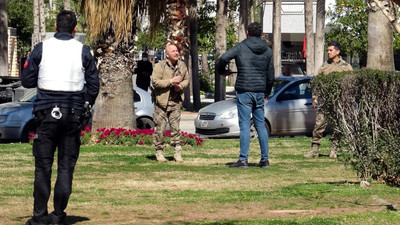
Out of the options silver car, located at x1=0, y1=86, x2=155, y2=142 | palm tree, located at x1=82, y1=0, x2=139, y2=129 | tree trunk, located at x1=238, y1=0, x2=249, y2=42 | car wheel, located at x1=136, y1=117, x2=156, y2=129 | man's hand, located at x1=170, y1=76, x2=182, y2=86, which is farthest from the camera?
tree trunk, located at x1=238, y1=0, x2=249, y2=42

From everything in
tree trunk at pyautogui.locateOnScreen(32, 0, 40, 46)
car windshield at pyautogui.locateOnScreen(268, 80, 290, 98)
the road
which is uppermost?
tree trunk at pyautogui.locateOnScreen(32, 0, 40, 46)

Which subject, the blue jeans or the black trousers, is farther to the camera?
the blue jeans

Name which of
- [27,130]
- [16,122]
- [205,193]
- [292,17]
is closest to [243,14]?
[292,17]

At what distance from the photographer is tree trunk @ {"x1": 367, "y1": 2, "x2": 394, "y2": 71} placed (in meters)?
16.4

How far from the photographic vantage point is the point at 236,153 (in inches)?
619

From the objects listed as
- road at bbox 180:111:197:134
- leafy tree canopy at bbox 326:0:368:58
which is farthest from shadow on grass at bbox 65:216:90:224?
leafy tree canopy at bbox 326:0:368:58

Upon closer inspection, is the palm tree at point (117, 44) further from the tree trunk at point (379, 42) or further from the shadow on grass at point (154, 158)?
the tree trunk at point (379, 42)

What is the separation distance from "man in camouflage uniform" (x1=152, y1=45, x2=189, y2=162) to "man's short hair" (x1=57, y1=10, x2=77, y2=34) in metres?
5.21

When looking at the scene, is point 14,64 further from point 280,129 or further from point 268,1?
point 280,129

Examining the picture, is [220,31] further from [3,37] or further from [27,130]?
[27,130]

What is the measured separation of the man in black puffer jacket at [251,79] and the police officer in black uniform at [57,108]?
505 centimetres

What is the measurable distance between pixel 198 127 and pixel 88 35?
4.34 m

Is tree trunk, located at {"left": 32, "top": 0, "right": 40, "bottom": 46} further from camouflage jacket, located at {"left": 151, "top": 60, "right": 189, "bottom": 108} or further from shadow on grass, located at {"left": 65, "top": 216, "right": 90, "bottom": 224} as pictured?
shadow on grass, located at {"left": 65, "top": 216, "right": 90, "bottom": 224}

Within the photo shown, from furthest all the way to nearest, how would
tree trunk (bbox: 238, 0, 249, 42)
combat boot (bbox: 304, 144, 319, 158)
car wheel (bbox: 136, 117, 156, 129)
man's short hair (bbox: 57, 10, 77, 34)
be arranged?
tree trunk (bbox: 238, 0, 249, 42), car wheel (bbox: 136, 117, 156, 129), combat boot (bbox: 304, 144, 319, 158), man's short hair (bbox: 57, 10, 77, 34)
